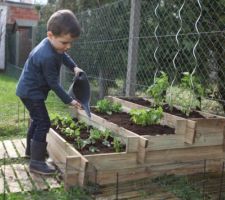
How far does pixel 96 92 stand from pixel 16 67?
9.19m

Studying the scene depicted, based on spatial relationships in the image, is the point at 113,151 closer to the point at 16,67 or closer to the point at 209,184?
the point at 209,184

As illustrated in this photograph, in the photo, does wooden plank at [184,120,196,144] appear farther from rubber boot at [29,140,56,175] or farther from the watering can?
rubber boot at [29,140,56,175]

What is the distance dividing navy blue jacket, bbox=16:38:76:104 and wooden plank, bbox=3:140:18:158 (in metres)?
0.81

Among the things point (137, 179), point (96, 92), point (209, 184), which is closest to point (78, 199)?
point (137, 179)

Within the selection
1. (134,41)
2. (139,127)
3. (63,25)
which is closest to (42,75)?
(63,25)

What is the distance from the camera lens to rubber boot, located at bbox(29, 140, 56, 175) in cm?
373

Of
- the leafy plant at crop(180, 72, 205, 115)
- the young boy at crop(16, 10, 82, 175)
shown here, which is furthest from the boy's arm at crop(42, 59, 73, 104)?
the leafy plant at crop(180, 72, 205, 115)

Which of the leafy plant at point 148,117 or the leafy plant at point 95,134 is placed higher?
the leafy plant at point 148,117

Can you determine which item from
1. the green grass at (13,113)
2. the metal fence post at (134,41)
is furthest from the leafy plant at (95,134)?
the green grass at (13,113)

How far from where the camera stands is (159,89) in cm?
436

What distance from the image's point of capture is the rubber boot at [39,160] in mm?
3732

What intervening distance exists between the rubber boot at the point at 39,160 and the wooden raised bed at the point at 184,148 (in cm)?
72

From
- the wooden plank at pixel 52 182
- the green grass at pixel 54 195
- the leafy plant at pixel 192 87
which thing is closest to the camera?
the green grass at pixel 54 195

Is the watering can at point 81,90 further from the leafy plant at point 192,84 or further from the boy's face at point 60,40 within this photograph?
the leafy plant at point 192,84
